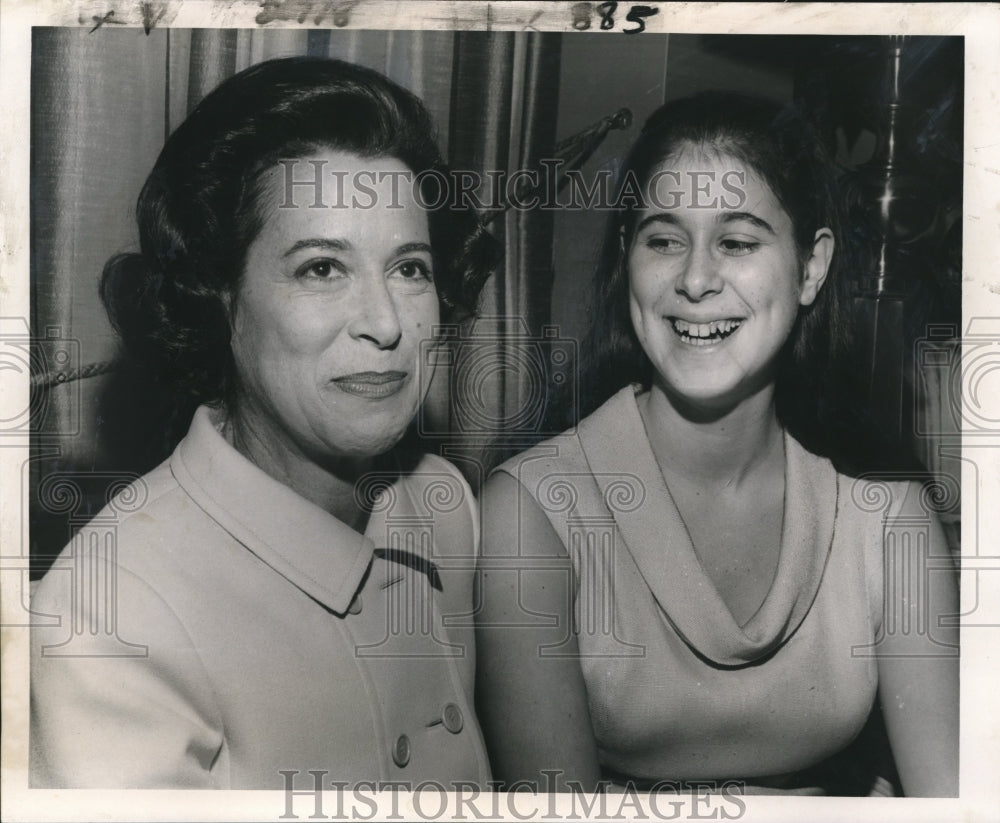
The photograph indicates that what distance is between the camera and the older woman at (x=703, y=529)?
9.23 ft

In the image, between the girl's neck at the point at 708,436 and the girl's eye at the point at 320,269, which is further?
the girl's neck at the point at 708,436

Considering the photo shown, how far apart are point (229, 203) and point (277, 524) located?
0.75 meters

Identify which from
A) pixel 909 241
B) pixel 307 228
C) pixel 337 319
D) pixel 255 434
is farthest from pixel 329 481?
pixel 909 241

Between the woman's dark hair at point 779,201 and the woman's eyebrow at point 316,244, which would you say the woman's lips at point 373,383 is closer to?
the woman's eyebrow at point 316,244

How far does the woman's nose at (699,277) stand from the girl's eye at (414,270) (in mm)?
591

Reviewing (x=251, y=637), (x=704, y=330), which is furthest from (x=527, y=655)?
(x=704, y=330)

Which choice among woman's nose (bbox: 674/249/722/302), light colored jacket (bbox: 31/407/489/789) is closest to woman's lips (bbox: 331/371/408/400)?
light colored jacket (bbox: 31/407/489/789)

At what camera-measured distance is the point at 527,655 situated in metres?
2.83

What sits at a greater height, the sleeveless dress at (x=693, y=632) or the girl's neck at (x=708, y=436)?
the girl's neck at (x=708, y=436)

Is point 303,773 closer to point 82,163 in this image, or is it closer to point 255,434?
point 255,434

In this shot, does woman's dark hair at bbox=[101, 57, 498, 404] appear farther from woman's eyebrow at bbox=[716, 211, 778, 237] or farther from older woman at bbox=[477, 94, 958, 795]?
woman's eyebrow at bbox=[716, 211, 778, 237]

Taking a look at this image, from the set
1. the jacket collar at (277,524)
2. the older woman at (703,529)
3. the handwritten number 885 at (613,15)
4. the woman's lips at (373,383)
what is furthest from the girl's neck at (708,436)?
the handwritten number 885 at (613,15)

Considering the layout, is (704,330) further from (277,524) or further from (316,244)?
(277,524)

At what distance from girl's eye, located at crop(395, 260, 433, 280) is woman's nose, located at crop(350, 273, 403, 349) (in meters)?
0.05
